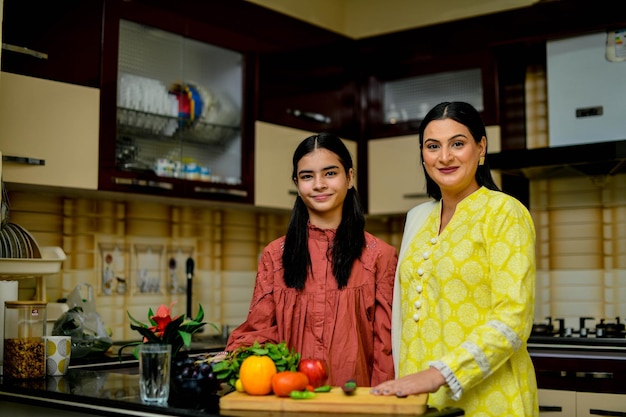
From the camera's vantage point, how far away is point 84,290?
10.5 ft

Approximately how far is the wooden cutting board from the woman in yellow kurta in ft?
0.12

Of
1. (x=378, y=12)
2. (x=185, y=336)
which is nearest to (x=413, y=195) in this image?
(x=378, y=12)

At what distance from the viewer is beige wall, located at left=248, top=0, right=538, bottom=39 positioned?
4047 mm

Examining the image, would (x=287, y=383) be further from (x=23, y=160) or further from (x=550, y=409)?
(x=550, y=409)

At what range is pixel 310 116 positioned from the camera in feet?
12.8

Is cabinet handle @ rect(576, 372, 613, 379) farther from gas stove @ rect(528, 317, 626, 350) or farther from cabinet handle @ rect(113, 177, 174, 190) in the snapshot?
cabinet handle @ rect(113, 177, 174, 190)

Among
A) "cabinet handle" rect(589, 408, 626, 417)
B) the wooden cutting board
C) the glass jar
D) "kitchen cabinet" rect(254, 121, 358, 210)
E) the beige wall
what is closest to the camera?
the wooden cutting board

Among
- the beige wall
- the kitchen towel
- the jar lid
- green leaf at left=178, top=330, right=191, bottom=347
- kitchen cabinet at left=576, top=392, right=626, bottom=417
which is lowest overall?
kitchen cabinet at left=576, top=392, right=626, bottom=417

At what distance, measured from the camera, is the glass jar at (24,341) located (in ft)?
7.48

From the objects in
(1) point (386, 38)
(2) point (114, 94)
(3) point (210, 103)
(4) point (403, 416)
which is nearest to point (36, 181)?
(2) point (114, 94)

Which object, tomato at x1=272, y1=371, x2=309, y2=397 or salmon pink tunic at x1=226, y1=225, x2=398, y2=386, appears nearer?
tomato at x1=272, y1=371, x2=309, y2=397

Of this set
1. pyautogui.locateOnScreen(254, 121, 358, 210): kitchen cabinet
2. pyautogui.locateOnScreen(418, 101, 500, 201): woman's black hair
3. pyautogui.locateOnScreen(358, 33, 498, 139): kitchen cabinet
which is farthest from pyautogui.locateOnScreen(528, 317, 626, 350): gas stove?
pyautogui.locateOnScreen(418, 101, 500, 201): woman's black hair

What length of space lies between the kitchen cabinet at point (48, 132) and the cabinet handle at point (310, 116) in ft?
3.57

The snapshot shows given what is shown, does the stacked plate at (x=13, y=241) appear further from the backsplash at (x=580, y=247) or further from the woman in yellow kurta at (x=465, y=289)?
the backsplash at (x=580, y=247)
